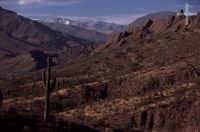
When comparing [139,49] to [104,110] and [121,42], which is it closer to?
[121,42]

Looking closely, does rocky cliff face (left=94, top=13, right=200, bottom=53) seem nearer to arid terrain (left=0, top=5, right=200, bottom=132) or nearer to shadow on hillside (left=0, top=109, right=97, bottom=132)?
arid terrain (left=0, top=5, right=200, bottom=132)

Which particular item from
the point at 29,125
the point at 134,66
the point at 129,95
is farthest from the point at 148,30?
the point at 29,125

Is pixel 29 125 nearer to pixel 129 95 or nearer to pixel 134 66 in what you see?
pixel 129 95

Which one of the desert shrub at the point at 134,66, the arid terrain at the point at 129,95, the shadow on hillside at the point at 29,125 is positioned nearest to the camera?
the shadow on hillside at the point at 29,125

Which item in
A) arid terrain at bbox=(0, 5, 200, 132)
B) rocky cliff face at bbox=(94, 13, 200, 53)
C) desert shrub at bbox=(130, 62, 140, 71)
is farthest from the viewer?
rocky cliff face at bbox=(94, 13, 200, 53)

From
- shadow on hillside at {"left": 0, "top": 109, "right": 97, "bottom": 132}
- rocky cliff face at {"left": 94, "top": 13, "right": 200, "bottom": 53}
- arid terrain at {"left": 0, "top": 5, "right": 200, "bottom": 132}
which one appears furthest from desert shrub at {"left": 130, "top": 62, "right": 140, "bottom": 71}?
shadow on hillside at {"left": 0, "top": 109, "right": 97, "bottom": 132}

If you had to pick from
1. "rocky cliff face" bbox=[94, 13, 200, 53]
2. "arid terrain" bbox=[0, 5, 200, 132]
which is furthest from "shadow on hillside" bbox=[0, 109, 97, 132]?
"rocky cliff face" bbox=[94, 13, 200, 53]

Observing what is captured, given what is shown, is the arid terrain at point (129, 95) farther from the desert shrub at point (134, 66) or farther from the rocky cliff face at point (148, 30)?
the rocky cliff face at point (148, 30)

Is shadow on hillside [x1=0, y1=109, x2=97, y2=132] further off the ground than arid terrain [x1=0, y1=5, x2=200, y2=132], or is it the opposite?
shadow on hillside [x1=0, y1=109, x2=97, y2=132]

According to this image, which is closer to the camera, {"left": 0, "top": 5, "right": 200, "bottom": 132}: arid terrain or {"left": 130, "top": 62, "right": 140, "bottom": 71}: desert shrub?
{"left": 0, "top": 5, "right": 200, "bottom": 132}: arid terrain

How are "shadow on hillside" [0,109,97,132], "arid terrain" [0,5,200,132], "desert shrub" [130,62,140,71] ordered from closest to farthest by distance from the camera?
1. "shadow on hillside" [0,109,97,132]
2. "arid terrain" [0,5,200,132]
3. "desert shrub" [130,62,140,71]

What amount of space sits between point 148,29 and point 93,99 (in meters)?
95.9

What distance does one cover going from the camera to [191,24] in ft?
451

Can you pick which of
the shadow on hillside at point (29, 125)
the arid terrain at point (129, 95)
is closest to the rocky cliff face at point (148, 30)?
the arid terrain at point (129, 95)
